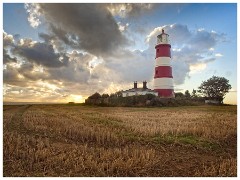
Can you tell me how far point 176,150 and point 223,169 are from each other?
2.45 meters

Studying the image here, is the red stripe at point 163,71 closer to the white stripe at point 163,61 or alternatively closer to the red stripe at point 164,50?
the white stripe at point 163,61

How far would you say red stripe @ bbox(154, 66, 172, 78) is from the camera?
31.8 metres

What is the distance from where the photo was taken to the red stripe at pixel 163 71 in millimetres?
31806

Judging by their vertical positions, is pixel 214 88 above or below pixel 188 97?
above

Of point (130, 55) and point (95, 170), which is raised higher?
point (130, 55)

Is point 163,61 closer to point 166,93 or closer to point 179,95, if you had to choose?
point 166,93

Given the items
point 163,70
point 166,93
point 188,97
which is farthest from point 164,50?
point 188,97

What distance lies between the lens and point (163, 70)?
31922 millimetres


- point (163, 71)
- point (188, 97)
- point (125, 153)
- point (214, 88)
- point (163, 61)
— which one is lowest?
point (125, 153)

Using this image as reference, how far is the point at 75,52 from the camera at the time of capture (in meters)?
14.2

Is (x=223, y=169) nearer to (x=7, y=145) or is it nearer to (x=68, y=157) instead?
(x=68, y=157)

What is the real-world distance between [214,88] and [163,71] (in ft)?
21.1

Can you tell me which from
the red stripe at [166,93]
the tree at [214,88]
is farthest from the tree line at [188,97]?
the red stripe at [166,93]

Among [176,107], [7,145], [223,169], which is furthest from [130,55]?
[176,107]
